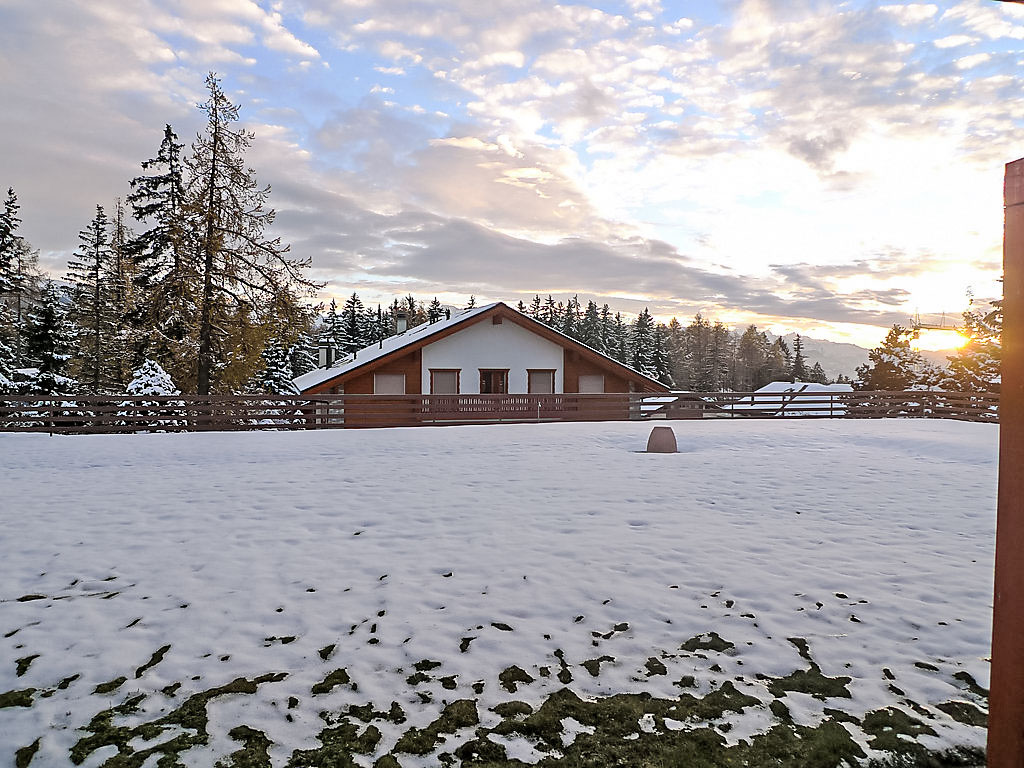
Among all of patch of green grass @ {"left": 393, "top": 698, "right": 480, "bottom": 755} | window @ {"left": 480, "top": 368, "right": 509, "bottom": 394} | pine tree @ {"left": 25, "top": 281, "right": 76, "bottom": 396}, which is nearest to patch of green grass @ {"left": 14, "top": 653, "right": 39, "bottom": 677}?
patch of green grass @ {"left": 393, "top": 698, "right": 480, "bottom": 755}

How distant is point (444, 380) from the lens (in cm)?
2614

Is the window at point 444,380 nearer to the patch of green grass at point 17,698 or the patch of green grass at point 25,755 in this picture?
the patch of green grass at point 17,698

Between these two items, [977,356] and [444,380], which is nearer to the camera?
[444,380]

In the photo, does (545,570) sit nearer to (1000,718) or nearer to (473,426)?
(1000,718)

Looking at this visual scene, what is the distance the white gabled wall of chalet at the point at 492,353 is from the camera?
26.0 metres

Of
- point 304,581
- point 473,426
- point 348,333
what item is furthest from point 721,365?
point 304,581

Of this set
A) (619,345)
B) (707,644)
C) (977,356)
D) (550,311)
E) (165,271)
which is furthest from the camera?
(550,311)

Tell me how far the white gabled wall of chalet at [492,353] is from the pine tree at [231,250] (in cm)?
630

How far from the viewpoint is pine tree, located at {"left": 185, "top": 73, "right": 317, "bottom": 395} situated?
23031mm

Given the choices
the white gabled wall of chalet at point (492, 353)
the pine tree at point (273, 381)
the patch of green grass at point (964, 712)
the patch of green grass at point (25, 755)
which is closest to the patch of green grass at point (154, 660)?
the patch of green grass at point (25, 755)

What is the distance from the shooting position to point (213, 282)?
925 inches

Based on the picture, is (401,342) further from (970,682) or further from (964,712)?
(964,712)

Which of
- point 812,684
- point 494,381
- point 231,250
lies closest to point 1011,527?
point 812,684

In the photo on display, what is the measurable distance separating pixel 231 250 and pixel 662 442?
1853cm
